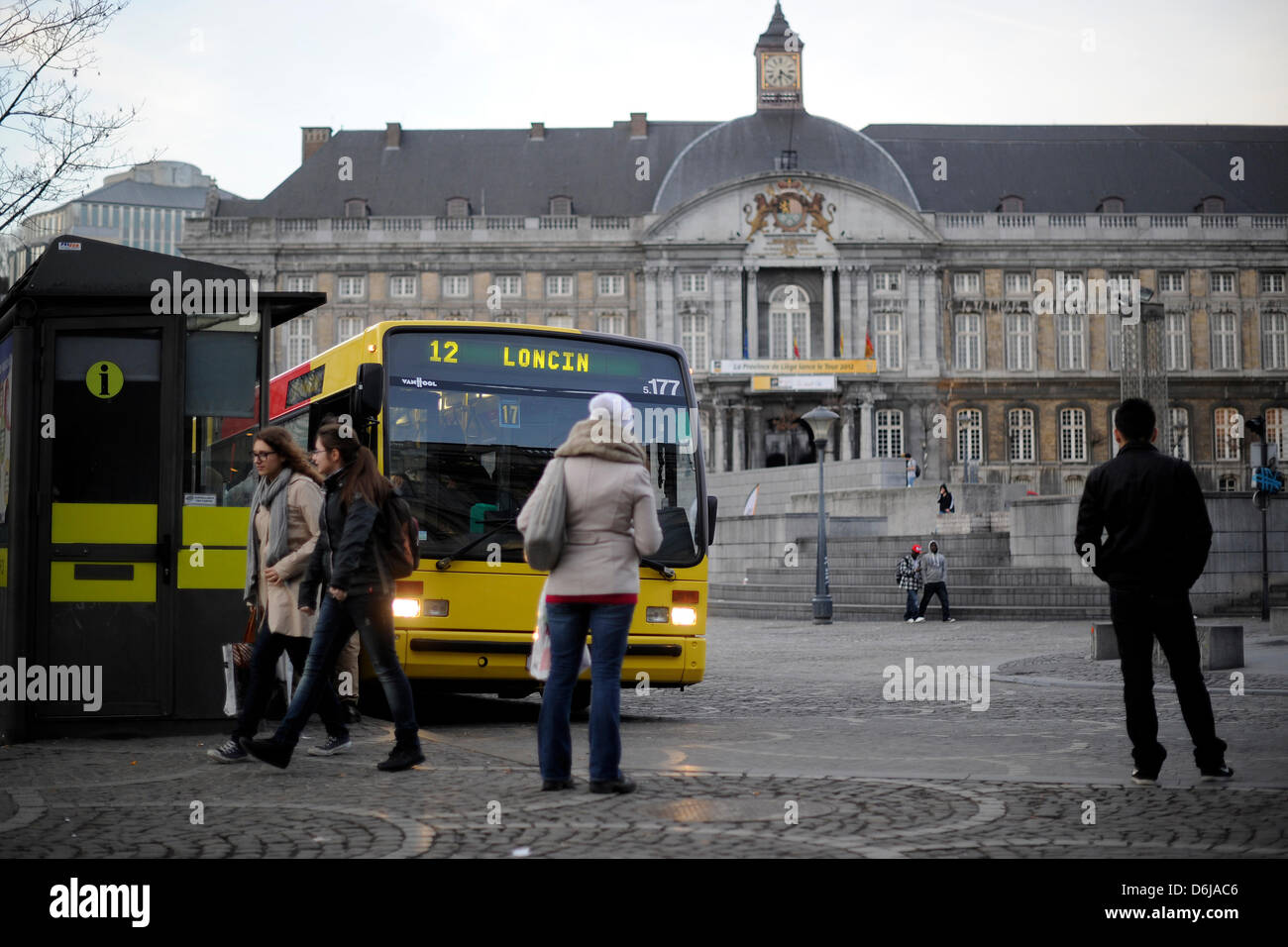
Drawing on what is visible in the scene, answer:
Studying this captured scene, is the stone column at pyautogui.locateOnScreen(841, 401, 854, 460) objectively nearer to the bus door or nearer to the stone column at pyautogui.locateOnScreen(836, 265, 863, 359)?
the stone column at pyautogui.locateOnScreen(836, 265, 863, 359)

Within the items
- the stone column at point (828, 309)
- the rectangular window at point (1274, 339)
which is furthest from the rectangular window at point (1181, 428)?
the stone column at point (828, 309)

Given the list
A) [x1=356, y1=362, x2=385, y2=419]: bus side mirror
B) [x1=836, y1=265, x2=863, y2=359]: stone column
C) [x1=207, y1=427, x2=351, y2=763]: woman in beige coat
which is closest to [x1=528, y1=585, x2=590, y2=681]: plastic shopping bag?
[x1=207, y1=427, x2=351, y2=763]: woman in beige coat

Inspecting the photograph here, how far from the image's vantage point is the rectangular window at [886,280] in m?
70.6

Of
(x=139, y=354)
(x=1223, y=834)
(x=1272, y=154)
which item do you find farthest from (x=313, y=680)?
(x=1272, y=154)

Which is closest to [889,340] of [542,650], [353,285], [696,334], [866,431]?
[866,431]

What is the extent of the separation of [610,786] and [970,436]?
66.7 m

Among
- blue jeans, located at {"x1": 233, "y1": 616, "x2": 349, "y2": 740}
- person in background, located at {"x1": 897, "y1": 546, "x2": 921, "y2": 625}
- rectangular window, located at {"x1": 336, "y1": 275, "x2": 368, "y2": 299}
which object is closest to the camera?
blue jeans, located at {"x1": 233, "y1": 616, "x2": 349, "y2": 740}

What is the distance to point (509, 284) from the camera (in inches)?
2835

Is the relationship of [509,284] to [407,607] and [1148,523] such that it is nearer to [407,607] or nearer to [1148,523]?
[407,607]

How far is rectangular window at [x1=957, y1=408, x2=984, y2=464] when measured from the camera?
71175 millimetres

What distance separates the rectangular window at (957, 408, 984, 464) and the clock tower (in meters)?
17.9

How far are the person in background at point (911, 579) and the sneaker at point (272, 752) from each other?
1942 cm
